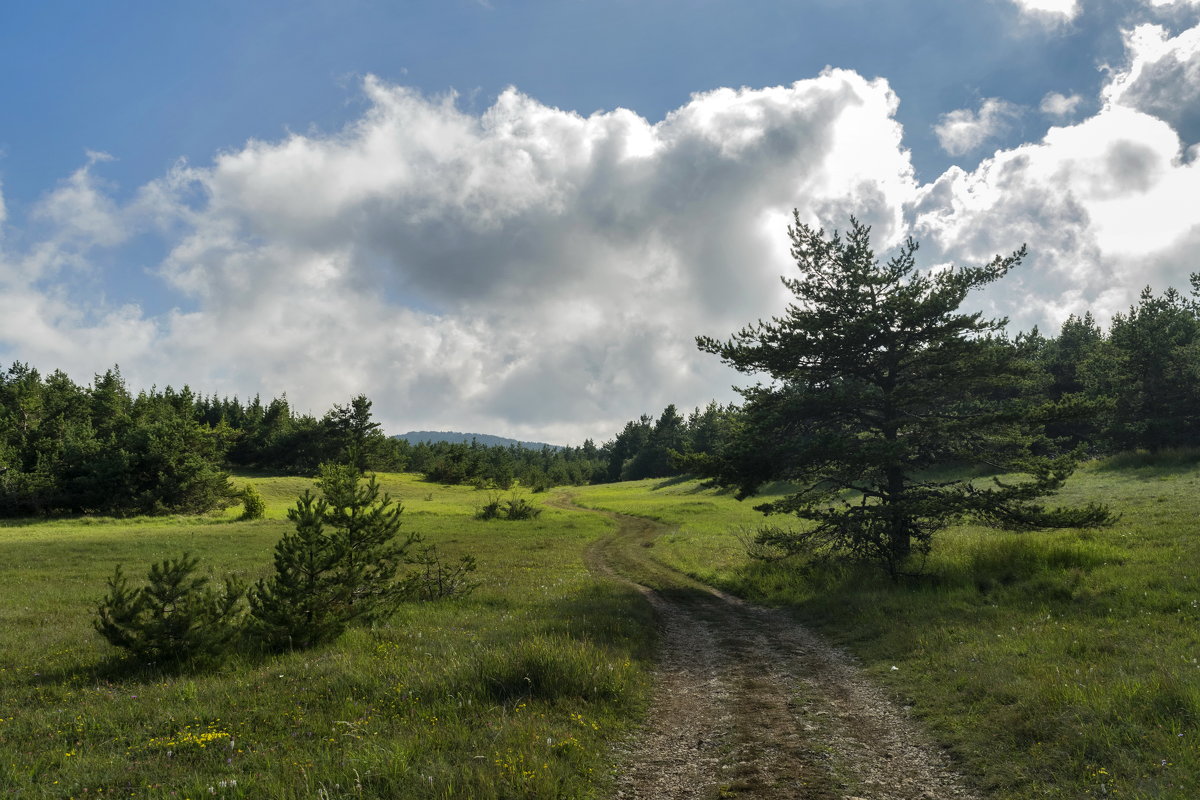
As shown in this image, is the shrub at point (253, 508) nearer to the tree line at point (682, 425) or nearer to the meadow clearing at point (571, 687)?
the tree line at point (682, 425)

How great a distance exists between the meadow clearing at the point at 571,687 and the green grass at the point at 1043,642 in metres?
0.04

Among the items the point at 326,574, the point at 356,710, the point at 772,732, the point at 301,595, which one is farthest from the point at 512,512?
the point at 772,732

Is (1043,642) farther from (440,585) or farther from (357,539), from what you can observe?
(440,585)

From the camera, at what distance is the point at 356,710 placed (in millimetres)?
8211

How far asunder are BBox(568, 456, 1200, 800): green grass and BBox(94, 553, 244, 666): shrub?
39.5 ft

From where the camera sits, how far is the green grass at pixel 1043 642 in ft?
21.1

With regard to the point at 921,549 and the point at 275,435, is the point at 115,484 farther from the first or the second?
the point at 921,549

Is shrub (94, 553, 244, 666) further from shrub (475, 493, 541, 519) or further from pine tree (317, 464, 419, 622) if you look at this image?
shrub (475, 493, 541, 519)

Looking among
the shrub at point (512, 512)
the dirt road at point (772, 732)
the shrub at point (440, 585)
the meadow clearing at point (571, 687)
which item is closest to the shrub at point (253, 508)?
the shrub at point (512, 512)

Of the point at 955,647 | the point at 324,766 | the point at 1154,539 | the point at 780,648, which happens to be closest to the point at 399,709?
the point at 324,766

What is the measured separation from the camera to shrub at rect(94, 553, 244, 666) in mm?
10461

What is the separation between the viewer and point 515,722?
7.40 m

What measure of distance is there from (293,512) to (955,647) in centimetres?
1338

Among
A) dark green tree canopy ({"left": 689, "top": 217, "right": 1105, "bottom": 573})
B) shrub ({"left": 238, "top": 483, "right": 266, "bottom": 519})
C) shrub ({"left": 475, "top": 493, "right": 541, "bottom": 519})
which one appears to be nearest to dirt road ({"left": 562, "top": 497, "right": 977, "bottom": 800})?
dark green tree canopy ({"left": 689, "top": 217, "right": 1105, "bottom": 573})
